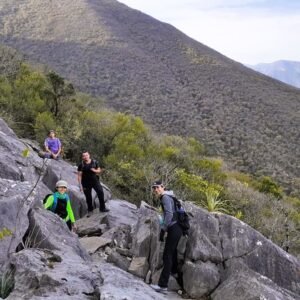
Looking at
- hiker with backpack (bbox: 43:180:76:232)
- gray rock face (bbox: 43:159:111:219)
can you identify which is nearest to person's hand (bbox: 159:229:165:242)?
hiker with backpack (bbox: 43:180:76:232)

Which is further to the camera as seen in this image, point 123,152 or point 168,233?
point 123,152

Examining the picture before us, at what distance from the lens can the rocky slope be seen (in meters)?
6.16

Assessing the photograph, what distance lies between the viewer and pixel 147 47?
68562 mm

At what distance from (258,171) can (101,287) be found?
33266mm

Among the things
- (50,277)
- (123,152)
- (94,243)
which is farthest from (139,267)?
→ (123,152)

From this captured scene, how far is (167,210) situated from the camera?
25.6 ft

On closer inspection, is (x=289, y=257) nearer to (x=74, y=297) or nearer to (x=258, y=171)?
(x=74, y=297)

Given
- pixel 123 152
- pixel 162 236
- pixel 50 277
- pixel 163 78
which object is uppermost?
pixel 163 78

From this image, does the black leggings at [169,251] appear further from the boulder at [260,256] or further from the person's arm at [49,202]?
the person's arm at [49,202]

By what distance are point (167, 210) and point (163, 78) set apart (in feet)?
165

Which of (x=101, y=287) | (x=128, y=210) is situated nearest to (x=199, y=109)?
(x=128, y=210)

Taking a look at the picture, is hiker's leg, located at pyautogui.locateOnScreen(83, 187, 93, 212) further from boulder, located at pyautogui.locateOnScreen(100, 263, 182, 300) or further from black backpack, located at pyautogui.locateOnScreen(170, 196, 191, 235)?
boulder, located at pyautogui.locateOnScreen(100, 263, 182, 300)

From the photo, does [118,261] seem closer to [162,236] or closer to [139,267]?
[139,267]

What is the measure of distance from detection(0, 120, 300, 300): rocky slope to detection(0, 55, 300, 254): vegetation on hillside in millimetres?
8696
